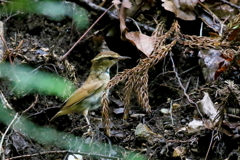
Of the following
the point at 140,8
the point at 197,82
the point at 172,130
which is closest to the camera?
the point at 172,130

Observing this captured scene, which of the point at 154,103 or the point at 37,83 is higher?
the point at 37,83

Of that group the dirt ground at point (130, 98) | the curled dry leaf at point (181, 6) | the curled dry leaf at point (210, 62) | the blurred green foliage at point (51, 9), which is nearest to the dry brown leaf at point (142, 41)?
the dirt ground at point (130, 98)

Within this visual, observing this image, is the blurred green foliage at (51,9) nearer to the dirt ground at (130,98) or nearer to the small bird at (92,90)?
the dirt ground at (130,98)

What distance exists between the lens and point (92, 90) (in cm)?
451

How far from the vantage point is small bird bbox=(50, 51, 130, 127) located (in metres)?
4.32

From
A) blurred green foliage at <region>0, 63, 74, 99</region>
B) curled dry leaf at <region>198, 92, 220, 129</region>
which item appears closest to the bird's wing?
blurred green foliage at <region>0, 63, 74, 99</region>

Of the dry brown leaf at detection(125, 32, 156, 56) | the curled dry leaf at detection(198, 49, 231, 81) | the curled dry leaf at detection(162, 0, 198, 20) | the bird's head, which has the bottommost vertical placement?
the curled dry leaf at detection(198, 49, 231, 81)

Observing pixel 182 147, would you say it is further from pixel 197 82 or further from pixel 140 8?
pixel 140 8

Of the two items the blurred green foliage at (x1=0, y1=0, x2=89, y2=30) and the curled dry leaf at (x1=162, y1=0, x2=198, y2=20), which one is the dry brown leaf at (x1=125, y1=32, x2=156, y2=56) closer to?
the curled dry leaf at (x1=162, y1=0, x2=198, y2=20)

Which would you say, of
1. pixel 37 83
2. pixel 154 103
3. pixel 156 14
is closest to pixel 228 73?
pixel 154 103

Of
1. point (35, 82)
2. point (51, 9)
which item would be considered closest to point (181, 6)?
point (51, 9)

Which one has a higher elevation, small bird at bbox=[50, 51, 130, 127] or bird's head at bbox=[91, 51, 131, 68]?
bird's head at bbox=[91, 51, 131, 68]

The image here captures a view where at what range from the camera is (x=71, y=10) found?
209 inches

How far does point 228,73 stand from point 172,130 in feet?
3.21
